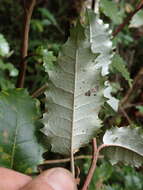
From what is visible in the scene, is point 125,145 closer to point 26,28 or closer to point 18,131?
point 18,131

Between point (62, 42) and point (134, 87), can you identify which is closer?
point (62, 42)

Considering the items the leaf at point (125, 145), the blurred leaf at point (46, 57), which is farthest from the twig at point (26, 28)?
the leaf at point (125, 145)

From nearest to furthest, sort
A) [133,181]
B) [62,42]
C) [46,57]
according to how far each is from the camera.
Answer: [46,57] < [62,42] < [133,181]

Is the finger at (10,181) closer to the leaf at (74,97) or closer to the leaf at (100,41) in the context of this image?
the leaf at (74,97)

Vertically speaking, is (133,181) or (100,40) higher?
(100,40)

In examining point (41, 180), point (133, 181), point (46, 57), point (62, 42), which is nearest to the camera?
point (41, 180)

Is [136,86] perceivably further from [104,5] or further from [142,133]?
[142,133]

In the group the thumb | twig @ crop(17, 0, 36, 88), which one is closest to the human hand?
the thumb

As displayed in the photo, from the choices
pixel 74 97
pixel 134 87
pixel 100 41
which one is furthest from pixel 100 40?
pixel 134 87
